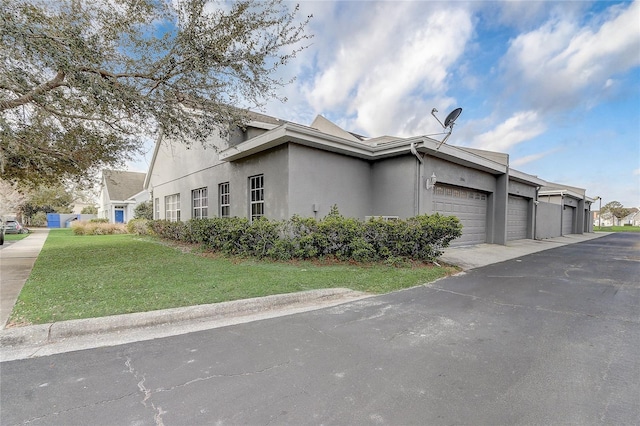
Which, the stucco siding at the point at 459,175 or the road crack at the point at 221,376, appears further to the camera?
the stucco siding at the point at 459,175

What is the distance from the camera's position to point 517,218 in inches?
671

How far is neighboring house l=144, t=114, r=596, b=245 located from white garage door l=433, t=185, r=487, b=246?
1.7 inches

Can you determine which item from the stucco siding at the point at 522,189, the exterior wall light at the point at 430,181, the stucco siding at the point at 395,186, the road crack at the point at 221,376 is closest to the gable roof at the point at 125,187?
the stucco siding at the point at 395,186

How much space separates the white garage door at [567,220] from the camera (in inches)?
956

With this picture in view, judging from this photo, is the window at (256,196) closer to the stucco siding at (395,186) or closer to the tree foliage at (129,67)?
the tree foliage at (129,67)

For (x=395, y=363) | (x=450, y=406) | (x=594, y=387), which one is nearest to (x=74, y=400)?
(x=395, y=363)

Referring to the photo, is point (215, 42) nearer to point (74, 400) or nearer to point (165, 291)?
point (165, 291)

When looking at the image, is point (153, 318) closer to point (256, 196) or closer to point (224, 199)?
point (256, 196)

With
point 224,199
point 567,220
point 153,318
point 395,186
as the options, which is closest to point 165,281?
point 153,318

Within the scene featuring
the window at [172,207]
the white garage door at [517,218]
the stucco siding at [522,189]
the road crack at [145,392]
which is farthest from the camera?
the window at [172,207]

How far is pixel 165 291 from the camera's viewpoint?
510 cm

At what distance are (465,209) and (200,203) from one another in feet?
41.1

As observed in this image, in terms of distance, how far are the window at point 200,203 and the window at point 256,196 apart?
4.00 metres

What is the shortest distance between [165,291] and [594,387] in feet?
18.7
